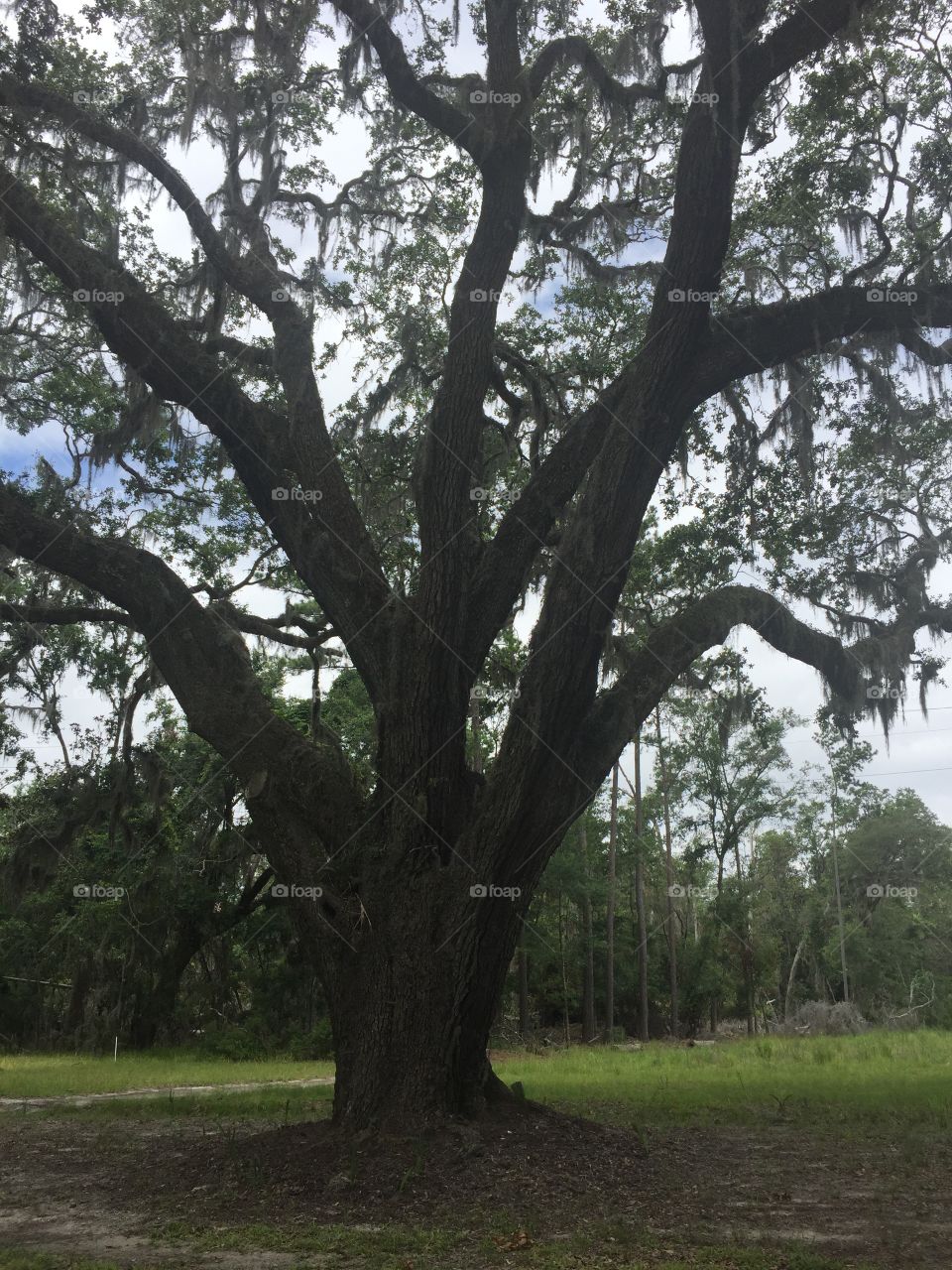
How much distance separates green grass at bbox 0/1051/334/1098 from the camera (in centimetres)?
1395

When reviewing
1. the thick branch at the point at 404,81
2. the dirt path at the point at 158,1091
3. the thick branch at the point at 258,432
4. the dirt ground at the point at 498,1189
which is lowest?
the dirt path at the point at 158,1091

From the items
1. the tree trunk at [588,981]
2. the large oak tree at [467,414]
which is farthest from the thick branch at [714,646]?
the tree trunk at [588,981]

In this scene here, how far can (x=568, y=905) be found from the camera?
35.5 metres

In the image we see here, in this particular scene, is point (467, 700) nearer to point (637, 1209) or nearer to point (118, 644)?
point (637, 1209)

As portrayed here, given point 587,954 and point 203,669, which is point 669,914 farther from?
point 203,669

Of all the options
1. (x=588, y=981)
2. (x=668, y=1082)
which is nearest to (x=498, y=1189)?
(x=668, y=1082)

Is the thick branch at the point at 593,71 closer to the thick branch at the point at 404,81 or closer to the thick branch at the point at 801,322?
the thick branch at the point at 404,81

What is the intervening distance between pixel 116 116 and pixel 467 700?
6.66 m

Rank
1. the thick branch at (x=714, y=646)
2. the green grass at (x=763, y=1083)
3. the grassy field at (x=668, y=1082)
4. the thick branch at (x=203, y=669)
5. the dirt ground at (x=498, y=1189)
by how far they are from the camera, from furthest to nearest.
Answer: the grassy field at (x=668, y=1082)
the green grass at (x=763, y=1083)
the thick branch at (x=714, y=646)
the thick branch at (x=203, y=669)
the dirt ground at (x=498, y=1189)

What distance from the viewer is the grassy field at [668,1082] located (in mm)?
10141

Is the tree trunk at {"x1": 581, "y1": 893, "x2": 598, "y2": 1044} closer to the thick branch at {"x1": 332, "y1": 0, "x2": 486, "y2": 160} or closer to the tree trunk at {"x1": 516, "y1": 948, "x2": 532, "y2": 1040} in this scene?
the tree trunk at {"x1": 516, "y1": 948, "x2": 532, "y2": 1040}

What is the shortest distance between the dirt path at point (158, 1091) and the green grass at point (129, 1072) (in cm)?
31

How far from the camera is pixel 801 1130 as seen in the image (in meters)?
9.11

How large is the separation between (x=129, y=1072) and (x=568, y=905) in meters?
21.1
